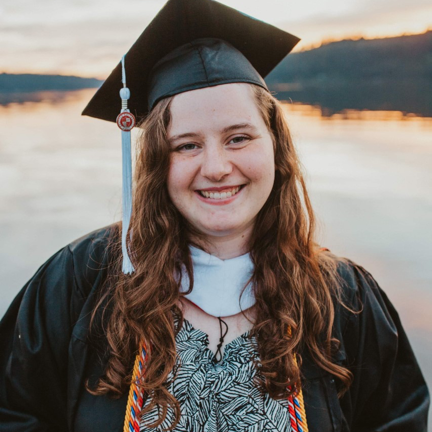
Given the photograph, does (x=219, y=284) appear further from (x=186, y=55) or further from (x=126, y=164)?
(x=186, y=55)

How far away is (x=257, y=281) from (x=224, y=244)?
17cm

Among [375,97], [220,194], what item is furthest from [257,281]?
[375,97]

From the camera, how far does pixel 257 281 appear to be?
160 centimetres

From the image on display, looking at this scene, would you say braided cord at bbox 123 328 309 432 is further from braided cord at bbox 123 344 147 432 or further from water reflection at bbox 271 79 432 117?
water reflection at bbox 271 79 432 117

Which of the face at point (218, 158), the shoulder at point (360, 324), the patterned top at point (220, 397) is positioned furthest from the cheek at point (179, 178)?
the shoulder at point (360, 324)

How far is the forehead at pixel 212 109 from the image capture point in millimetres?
1407

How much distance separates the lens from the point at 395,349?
166 centimetres

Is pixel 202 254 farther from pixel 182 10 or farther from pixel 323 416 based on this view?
pixel 182 10

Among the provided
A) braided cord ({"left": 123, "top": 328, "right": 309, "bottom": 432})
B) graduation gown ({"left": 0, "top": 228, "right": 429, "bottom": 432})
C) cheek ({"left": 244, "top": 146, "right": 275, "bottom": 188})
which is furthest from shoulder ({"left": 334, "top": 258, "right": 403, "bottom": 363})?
cheek ({"left": 244, "top": 146, "right": 275, "bottom": 188})

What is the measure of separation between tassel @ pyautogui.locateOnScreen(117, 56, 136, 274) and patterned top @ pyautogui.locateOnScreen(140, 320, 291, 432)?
0.35m

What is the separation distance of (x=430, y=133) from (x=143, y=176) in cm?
838

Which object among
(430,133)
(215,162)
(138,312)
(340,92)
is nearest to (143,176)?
(215,162)

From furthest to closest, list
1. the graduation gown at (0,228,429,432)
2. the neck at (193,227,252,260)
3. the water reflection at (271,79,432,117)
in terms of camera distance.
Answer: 1. the water reflection at (271,79,432,117)
2. the neck at (193,227,252,260)
3. the graduation gown at (0,228,429,432)

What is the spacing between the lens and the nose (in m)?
1.40
